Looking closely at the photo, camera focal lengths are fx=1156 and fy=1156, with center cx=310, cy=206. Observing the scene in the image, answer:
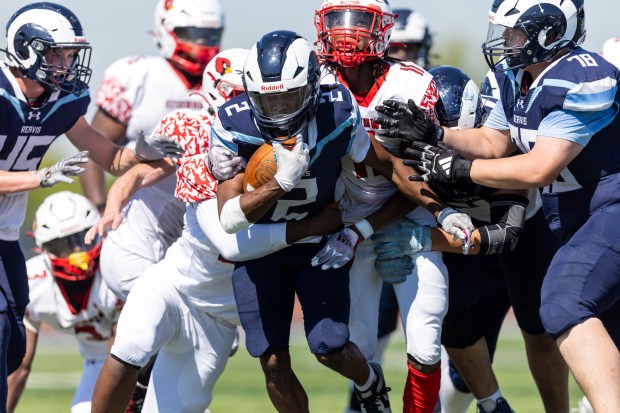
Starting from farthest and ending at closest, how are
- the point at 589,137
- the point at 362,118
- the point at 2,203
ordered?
1. the point at 2,203
2. the point at 362,118
3. the point at 589,137

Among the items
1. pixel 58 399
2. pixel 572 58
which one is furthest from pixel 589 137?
pixel 58 399

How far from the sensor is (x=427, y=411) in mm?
5371

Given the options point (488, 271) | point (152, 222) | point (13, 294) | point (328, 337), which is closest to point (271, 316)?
point (328, 337)

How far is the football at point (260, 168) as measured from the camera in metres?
4.96

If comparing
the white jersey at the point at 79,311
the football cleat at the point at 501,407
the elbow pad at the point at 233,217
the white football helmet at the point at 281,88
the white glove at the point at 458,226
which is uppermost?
the white football helmet at the point at 281,88

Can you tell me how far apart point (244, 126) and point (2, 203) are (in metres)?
1.54

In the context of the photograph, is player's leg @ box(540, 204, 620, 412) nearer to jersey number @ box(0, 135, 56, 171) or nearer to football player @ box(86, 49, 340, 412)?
football player @ box(86, 49, 340, 412)

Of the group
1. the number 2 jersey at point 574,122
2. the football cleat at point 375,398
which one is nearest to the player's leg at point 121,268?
the football cleat at point 375,398

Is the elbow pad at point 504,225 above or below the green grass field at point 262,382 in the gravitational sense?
above

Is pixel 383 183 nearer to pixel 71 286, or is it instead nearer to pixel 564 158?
pixel 564 158

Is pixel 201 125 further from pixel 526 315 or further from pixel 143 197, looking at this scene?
pixel 526 315

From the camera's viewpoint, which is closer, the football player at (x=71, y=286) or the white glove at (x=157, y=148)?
the white glove at (x=157, y=148)

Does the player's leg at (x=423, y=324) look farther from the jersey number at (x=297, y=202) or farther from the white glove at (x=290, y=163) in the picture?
the white glove at (x=290, y=163)

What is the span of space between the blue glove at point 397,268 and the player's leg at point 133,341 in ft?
3.76
